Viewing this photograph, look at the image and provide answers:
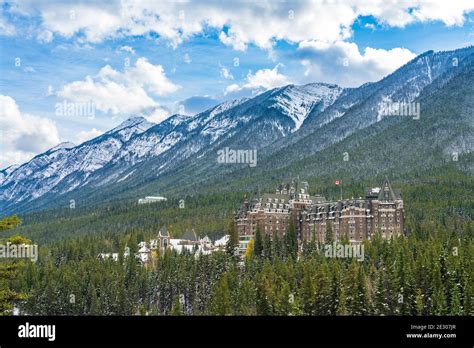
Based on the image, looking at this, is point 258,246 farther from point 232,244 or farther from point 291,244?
point 291,244

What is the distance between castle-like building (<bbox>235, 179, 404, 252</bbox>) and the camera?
452ft

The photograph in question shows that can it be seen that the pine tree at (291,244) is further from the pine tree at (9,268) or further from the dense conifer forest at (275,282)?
the pine tree at (9,268)

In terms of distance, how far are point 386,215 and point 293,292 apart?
55848 mm

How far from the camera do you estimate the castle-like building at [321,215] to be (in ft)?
452

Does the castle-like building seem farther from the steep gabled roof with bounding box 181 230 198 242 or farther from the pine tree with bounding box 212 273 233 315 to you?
the pine tree with bounding box 212 273 233 315

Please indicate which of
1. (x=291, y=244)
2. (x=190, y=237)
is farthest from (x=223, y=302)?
(x=190, y=237)

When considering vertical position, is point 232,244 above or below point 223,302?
above

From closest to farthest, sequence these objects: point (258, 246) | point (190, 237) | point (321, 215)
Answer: point (258, 246) → point (321, 215) → point (190, 237)

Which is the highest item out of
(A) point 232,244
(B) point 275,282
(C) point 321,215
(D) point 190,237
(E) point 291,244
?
(C) point 321,215

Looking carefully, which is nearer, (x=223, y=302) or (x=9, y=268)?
(x=9, y=268)

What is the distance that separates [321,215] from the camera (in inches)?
5674
